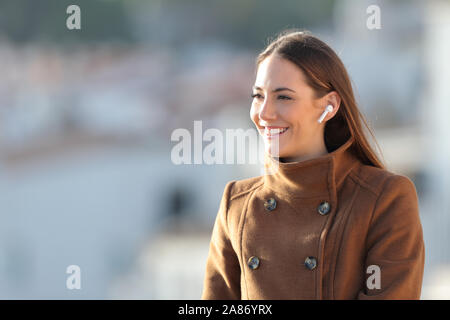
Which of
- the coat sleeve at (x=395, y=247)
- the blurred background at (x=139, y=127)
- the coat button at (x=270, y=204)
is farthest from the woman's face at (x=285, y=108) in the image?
the blurred background at (x=139, y=127)

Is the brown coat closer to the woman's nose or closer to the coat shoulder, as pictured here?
the coat shoulder

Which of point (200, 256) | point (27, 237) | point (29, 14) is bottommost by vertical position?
point (27, 237)

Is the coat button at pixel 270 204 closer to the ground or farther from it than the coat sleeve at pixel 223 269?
farther from it

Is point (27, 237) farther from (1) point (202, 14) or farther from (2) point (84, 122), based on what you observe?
(1) point (202, 14)

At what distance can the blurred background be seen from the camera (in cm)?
1928

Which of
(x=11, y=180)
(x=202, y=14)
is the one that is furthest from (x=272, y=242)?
(x=202, y=14)

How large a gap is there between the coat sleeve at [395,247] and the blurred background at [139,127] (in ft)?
44.6

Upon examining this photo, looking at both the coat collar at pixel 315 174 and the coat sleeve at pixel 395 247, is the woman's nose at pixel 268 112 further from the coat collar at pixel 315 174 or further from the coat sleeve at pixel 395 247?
the coat sleeve at pixel 395 247

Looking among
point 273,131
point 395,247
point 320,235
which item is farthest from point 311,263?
point 273,131

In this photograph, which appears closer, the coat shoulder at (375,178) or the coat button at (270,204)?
the coat shoulder at (375,178)

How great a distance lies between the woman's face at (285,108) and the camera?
171 centimetres

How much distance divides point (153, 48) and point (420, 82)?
1696cm

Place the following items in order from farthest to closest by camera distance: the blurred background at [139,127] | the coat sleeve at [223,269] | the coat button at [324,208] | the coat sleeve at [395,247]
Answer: the blurred background at [139,127]
the coat sleeve at [223,269]
the coat button at [324,208]
the coat sleeve at [395,247]

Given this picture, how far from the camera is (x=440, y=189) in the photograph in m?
18.4
